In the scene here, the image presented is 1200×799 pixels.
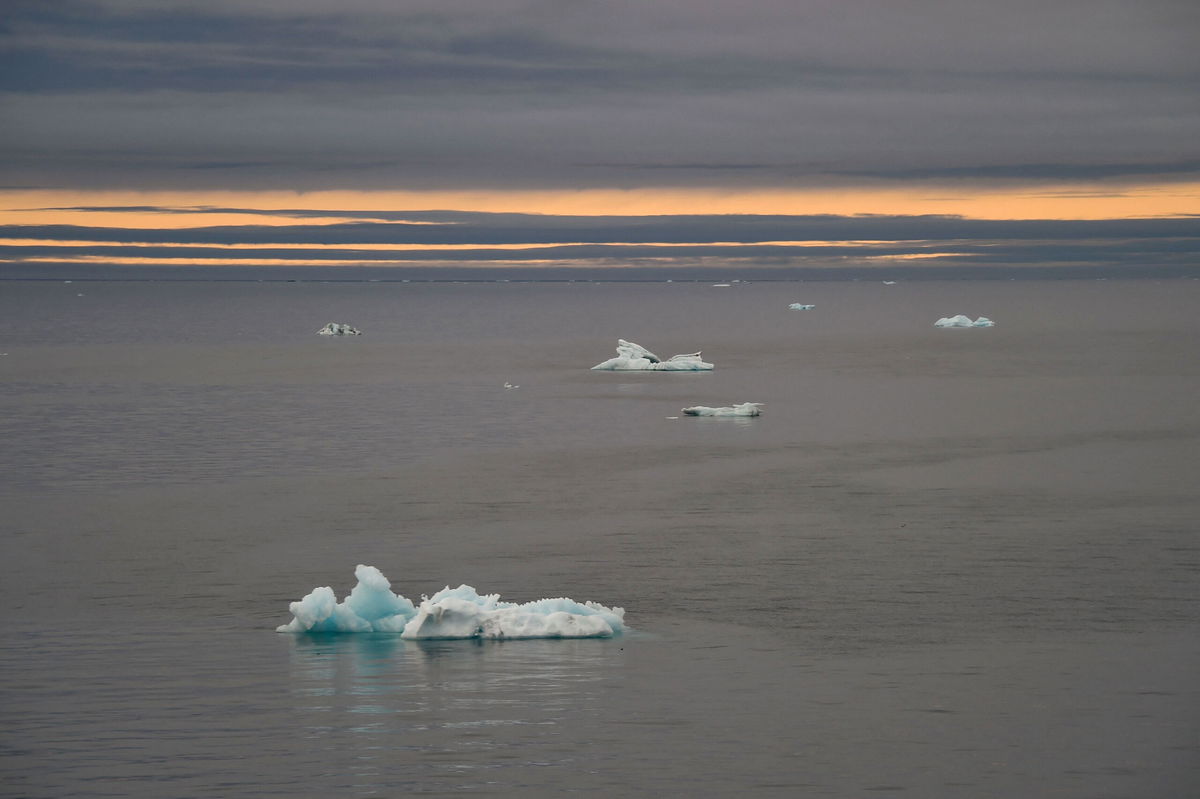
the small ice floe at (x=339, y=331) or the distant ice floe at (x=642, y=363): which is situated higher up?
the small ice floe at (x=339, y=331)

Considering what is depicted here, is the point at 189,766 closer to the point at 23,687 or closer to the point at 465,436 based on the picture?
the point at 23,687

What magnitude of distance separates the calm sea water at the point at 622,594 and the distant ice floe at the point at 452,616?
1.10ft

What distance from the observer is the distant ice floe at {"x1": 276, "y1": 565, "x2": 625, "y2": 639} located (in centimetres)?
2181

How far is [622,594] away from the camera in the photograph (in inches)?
996

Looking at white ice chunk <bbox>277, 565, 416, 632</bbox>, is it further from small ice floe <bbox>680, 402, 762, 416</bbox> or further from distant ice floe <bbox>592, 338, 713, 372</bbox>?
distant ice floe <bbox>592, 338, 713, 372</bbox>

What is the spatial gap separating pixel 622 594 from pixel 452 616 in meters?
4.39

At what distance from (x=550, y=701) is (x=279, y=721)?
3.40 metres

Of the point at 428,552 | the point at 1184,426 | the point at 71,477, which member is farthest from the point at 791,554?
the point at 1184,426

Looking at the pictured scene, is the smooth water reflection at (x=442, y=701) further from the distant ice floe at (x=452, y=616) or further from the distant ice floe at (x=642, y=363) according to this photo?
the distant ice floe at (x=642, y=363)

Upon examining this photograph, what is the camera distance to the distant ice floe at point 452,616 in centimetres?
2181

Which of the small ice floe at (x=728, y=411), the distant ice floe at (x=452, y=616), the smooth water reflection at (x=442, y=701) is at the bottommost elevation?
the smooth water reflection at (x=442, y=701)

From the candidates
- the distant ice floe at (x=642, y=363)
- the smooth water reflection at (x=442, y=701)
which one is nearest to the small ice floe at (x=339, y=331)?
the distant ice floe at (x=642, y=363)

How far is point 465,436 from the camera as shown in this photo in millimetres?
51344

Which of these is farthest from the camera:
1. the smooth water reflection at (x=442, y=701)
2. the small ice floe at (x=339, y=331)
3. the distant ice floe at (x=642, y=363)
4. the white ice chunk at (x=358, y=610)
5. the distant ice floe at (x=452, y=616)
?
the small ice floe at (x=339, y=331)
